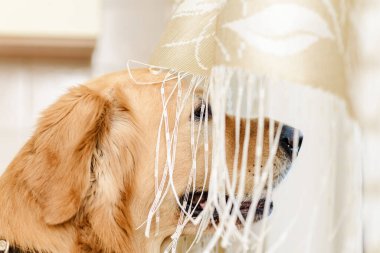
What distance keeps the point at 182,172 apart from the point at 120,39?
0.93 meters

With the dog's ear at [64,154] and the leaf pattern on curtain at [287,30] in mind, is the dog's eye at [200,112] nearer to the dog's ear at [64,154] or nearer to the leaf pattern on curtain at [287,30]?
the dog's ear at [64,154]

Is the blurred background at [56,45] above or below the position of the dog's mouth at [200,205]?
above

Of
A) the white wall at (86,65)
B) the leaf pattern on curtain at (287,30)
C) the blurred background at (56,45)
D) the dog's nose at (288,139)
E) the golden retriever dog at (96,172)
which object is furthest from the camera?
the white wall at (86,65)

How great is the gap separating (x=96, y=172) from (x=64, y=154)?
75 mm

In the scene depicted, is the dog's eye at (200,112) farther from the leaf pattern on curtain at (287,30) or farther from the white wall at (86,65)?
the white wall at (86,65)

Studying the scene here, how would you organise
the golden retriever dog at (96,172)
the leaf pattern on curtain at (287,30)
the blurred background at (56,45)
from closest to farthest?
the leaf pattern on curtain at (287,30) < the golden retriever dog at (96,172) < the blurred background at (56,45)

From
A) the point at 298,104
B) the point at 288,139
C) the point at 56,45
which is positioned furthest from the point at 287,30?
the point at 56,45

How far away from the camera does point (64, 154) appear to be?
3.27 feet

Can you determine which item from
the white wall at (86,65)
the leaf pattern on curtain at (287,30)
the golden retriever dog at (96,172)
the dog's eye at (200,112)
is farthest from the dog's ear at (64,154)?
the white wall at (86,65)

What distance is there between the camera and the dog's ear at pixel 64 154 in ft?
3.21

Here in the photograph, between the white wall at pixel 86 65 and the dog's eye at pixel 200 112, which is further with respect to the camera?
the white wall at pixel 86 65

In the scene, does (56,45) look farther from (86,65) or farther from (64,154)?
(64,154)

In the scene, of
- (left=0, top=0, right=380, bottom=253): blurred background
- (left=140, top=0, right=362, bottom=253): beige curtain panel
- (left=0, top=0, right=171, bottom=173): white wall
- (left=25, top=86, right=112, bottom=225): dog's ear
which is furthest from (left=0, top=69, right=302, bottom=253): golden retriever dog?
(left=0, top=0, right=171, bottom=173): white wall

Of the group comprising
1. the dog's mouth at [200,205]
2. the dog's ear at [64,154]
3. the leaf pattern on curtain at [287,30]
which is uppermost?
the leaf pattern on curtain at [287,30]
